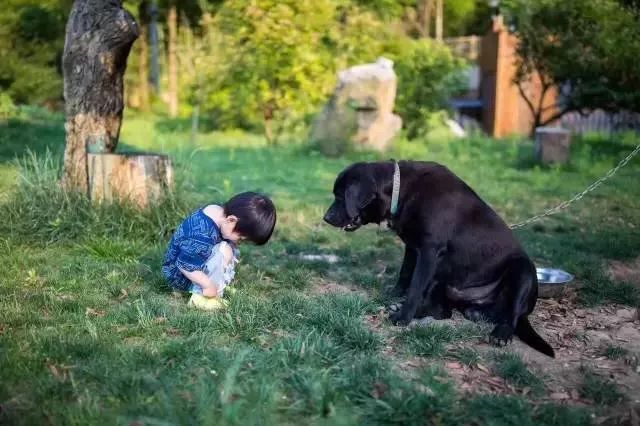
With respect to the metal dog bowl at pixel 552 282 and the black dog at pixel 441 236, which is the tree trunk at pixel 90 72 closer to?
the black dog at pixel 441 236

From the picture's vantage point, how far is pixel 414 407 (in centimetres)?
302

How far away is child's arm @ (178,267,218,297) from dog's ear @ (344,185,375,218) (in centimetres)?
101

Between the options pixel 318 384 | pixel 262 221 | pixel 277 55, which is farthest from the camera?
pixel 277 55

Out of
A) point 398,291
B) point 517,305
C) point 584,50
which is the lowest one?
point 398,291

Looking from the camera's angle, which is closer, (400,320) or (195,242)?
(400,320)

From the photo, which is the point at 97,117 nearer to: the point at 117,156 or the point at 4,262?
the point at 117,156

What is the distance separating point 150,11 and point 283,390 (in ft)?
77.8

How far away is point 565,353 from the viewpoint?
400cm

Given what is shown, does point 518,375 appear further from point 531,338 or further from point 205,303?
point 205,303

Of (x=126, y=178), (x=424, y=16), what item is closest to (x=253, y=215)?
(x=126, y=178)

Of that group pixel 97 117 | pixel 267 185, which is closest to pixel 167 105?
pixel 267 185

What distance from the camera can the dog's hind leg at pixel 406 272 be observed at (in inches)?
186

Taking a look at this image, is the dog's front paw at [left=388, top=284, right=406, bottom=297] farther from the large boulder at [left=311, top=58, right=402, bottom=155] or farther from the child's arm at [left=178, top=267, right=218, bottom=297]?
the large boulder at [left=311, top=58, right=402, bottom=155]

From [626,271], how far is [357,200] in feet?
9.39
